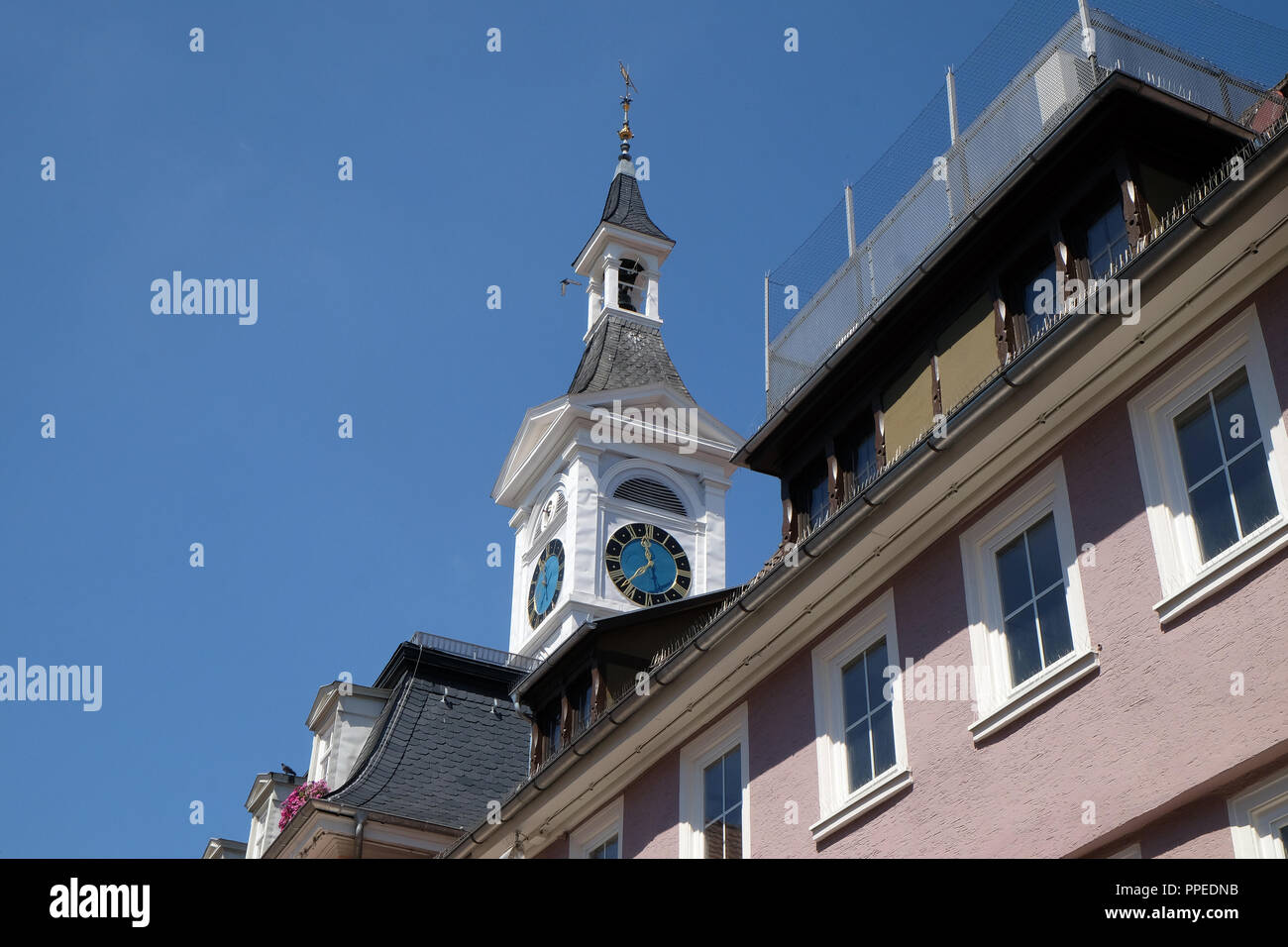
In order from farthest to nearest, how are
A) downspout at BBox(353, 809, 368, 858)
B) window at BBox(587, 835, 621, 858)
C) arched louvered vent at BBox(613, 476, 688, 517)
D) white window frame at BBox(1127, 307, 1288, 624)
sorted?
arched louvered vent at BBox(613, 476, 688, 517), downspout at BBox(353, 809, 368, 858), window at BBox(587, 835, 621, 858), white window frame at BBox(1127, 307, 1288, 624)

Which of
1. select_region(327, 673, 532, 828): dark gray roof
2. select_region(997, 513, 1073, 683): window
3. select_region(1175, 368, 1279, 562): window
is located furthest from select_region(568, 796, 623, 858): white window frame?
select_region(1175, 368, 1279, 562): window

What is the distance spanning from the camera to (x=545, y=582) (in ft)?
159

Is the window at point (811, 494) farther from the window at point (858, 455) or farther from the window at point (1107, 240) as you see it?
the window at point (1107, 240)

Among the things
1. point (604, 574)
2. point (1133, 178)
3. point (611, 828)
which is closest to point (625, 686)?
point (611, 828)

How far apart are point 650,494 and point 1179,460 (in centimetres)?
3695

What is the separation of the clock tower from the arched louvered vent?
0.03 m

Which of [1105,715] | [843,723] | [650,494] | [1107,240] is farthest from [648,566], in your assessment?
[1105,715]

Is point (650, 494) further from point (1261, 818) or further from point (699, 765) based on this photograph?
point (1261, 818)

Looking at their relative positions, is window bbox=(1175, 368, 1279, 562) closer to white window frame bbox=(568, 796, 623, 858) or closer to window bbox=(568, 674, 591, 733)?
white window frame bbox=(568, 796, 623, 858)

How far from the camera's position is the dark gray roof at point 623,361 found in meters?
50.9

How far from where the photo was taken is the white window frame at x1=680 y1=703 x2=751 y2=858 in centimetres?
1634

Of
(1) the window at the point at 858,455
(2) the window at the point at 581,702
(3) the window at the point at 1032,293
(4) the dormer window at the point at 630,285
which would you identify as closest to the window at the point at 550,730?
(2) the window at the point at 581,702

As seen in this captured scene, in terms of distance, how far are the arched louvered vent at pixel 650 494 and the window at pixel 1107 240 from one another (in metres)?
34.6

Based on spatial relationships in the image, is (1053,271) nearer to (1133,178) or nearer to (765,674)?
(1133,178)
